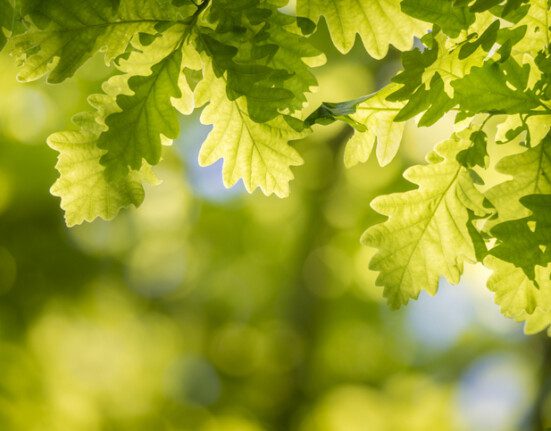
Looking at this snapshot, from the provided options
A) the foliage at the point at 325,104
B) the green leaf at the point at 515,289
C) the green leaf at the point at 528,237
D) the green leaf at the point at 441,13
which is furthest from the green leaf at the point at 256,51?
the green leaf at the point at 515,289

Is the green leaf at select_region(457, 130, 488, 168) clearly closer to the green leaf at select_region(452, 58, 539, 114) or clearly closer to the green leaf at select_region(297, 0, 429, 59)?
the green leaf at select_region(452, 58, 539, 114)

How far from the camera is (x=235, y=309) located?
9664 mm

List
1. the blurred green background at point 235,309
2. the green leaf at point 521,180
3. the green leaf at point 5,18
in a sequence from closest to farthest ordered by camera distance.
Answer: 1. the green leaf at point 5,18
2. the green leaf at point 521,180
3. the blurred green background at point 235,309

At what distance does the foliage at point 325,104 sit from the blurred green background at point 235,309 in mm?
7355

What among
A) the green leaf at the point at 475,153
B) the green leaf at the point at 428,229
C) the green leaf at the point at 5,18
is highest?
the green leaf at the point at 5,18

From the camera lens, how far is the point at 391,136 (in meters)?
1.63

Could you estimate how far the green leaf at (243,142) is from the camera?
5.00 feet

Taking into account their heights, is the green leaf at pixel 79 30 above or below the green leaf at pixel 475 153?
above

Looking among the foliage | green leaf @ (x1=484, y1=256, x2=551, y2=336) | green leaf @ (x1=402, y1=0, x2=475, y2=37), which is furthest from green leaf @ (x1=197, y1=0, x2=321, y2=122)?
green leaf @ (x1=484, y1=256, x2=551, y2=336)

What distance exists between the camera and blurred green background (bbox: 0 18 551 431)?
891 centimetres

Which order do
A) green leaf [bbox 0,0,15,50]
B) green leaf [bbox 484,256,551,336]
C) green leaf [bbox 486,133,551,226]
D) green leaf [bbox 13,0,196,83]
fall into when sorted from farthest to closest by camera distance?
green leaf [bbox 484,256,551,336]
green leaf [bbox 486,133,551,226]
green leaf [bbox 13,0,196,83]
green leaf [bbox 0,0,15,50]

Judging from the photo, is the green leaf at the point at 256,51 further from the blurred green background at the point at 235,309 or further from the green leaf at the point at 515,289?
the blurred green background at the point at 235,309

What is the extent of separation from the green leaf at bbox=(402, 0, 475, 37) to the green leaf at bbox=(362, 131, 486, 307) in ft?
0.93

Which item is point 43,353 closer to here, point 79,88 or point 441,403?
point 79,88
